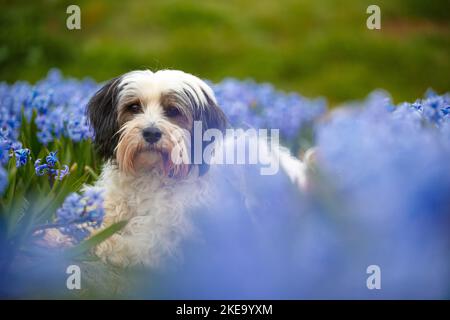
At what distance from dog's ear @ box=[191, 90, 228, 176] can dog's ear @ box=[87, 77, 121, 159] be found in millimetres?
403

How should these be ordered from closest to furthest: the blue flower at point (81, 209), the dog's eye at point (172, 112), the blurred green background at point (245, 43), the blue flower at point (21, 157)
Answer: the blue flower at point (81, 209) < the blue flower at point (21, 157) < the dog's eye at point (172, 112) < the blurred green background at point (245, 43)

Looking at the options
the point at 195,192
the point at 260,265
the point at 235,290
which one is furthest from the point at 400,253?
the point at 195,192

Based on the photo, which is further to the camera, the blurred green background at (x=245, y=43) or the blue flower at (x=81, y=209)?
the blurred green background at (x=245, y=43)

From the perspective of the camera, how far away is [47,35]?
6.92 metres

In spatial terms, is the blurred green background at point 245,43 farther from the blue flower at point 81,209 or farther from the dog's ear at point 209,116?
the blue flower at point 81,209

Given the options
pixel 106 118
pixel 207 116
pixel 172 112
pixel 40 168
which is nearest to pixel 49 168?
pixel 40 168

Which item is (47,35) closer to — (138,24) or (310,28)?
(138,24)

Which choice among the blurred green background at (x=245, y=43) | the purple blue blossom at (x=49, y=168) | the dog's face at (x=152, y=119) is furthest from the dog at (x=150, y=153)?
the blurred green background at (x=245, y=43)

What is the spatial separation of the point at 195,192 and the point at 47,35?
16.4 feet

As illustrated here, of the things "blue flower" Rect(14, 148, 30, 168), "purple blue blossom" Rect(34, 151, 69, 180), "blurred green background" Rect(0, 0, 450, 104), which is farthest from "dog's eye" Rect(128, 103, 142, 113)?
"blurred green background" Rect(0, 0, 450, 104)

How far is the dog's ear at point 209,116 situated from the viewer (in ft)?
9.41

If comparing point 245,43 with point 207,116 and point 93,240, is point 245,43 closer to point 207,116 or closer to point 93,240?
point 207,116

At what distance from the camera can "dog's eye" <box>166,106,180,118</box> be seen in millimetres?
A: 2775

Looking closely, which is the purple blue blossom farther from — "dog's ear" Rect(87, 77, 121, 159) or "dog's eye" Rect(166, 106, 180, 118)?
"dog's eye" Rect(166, 106, 180, 118)
